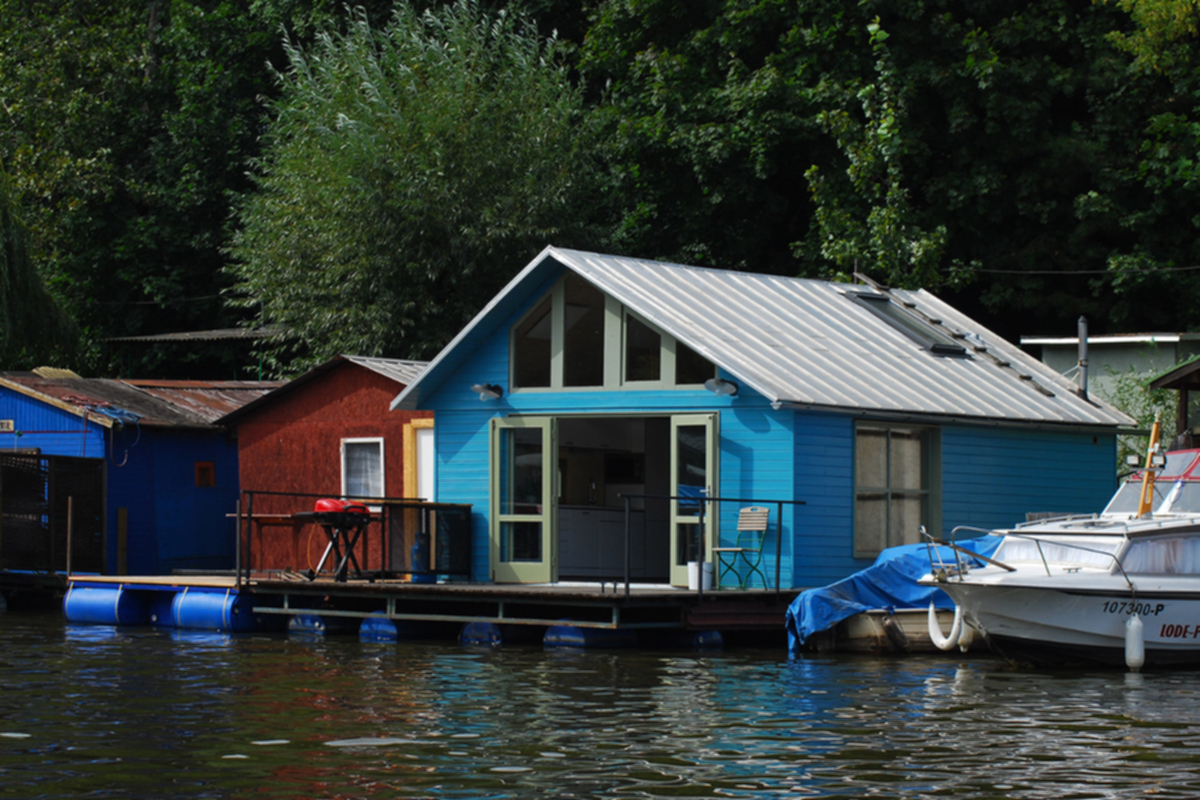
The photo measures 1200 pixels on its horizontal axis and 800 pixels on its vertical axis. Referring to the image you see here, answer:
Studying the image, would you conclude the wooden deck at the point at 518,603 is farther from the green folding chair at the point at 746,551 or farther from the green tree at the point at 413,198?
the green tree at the point at 413,198

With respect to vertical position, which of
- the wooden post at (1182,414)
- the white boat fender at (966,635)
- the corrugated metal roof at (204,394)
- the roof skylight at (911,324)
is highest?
the roof skylight at (911,324)

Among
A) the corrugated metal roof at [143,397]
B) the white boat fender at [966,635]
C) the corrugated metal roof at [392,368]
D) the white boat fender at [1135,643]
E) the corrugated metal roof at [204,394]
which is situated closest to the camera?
the white boat fender at [1135,643]

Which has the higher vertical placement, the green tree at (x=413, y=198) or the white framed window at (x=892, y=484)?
the green tree at (x=413, y=198)

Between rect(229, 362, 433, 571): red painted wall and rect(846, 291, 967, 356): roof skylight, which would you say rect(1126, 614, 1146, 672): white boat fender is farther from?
rect(229, 362, 433, 571): red painted wall

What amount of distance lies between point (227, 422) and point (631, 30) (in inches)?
681

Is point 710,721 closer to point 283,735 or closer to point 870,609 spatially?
point 283,735

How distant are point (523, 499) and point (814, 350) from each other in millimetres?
4359

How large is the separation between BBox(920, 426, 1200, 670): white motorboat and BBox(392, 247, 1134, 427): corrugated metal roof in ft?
9.95

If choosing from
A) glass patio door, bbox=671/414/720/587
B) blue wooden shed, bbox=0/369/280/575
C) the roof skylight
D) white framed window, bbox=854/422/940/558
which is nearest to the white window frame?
blue wooden shed, bbox=0/369/280/575

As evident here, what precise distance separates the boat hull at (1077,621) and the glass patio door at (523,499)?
5.77 metres

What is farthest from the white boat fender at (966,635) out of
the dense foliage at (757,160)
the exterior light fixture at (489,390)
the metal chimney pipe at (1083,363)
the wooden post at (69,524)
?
the wooden post at (69,524)

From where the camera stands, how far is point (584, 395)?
20.8 m

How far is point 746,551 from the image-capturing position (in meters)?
19.2

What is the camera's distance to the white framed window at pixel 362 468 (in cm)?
2450
